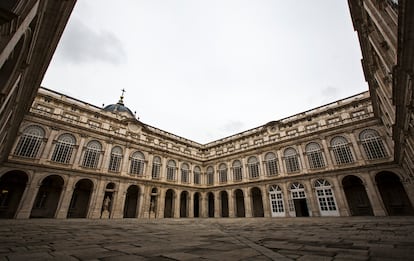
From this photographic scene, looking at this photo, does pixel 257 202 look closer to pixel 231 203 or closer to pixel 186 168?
pixel 231 203

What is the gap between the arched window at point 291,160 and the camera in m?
24.8

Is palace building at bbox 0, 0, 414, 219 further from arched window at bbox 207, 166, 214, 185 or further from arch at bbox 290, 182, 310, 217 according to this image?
arched window at bbox 207, 166, 214, 185

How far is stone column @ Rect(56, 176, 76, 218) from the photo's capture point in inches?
732

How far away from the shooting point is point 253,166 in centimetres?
2881

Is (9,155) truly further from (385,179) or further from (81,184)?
(385,179)

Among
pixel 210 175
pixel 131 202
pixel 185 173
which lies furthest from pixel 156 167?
pixel 210 175

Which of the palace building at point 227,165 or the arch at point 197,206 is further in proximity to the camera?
the arch at point 197,206

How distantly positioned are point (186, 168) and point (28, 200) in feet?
65.6

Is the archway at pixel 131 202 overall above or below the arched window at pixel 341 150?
below

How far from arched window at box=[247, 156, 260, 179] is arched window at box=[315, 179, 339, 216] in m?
8.05

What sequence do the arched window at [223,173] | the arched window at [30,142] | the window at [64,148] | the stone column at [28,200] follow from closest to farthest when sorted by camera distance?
the stone column at [28,200]
the arched window at [30,142]
the window at [64,148]
the arched window at [223,173]

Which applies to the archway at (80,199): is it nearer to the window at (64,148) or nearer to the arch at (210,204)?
the window at (64,148)

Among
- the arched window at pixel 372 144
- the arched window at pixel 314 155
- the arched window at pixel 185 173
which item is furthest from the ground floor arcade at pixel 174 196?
the arched window at pixel 185 173

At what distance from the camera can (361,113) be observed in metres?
22.4
